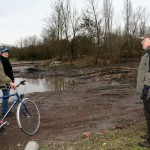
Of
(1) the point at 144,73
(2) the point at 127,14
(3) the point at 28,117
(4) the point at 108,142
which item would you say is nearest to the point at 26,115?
(3) the point at 28,117

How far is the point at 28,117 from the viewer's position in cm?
764

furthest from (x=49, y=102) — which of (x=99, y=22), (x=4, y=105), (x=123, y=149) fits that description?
(x=99, y=22)

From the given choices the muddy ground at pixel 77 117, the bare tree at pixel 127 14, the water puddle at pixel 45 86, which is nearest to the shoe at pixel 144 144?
the muddy ground at pixel 77 117

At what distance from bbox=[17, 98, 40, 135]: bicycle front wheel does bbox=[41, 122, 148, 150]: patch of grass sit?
1126mm

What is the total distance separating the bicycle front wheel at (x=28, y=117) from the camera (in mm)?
7306

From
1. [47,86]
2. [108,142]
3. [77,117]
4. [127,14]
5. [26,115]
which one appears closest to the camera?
[108,142]

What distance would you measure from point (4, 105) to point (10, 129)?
35.7 inches

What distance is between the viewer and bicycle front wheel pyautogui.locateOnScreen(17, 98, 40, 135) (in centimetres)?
731

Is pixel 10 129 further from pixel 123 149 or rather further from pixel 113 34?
pixel 113 34

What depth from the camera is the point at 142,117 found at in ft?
29.8

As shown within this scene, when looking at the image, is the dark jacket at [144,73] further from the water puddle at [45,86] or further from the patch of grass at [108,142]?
the water puddle at [45,86]

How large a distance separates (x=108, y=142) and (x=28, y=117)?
2.25 meters

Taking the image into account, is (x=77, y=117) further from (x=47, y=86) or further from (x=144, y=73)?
(x=47, y=86)

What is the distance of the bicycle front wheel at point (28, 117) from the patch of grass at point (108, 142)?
113cm
